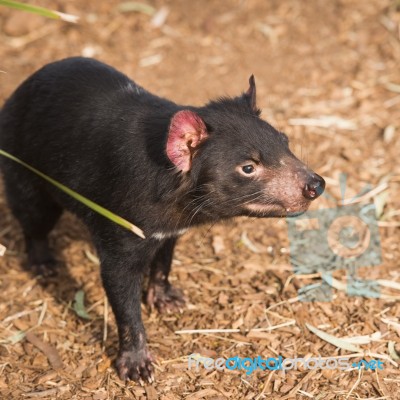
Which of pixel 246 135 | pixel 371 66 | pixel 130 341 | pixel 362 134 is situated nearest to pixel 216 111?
pixel 246 135

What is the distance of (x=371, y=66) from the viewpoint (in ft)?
23.8

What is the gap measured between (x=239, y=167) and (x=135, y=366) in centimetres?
137

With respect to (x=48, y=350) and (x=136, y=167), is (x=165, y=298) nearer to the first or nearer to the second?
(x=48, y=350)

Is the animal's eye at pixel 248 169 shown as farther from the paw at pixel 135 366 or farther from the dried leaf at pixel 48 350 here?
the dried leaf at pixel 48 350

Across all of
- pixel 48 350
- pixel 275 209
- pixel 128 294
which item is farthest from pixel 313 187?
pixel 48 350

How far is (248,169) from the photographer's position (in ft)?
11.5

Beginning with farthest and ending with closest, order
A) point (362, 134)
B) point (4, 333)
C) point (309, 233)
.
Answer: point (362, 134) → point (309, 233) → point (4, 333)

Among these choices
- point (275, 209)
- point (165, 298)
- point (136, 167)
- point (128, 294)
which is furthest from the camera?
point (165, 298)

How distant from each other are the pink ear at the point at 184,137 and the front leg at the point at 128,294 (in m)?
0.56

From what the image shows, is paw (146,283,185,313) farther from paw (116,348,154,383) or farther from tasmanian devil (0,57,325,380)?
paw (116,348,154,383)

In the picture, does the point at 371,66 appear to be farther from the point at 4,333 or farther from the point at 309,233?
the point at 4,333

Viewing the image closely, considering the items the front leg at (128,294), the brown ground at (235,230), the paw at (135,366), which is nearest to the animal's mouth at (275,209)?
the front leg at (128,294)

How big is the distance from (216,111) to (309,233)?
6.16 ft

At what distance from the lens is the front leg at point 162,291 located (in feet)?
14.8
